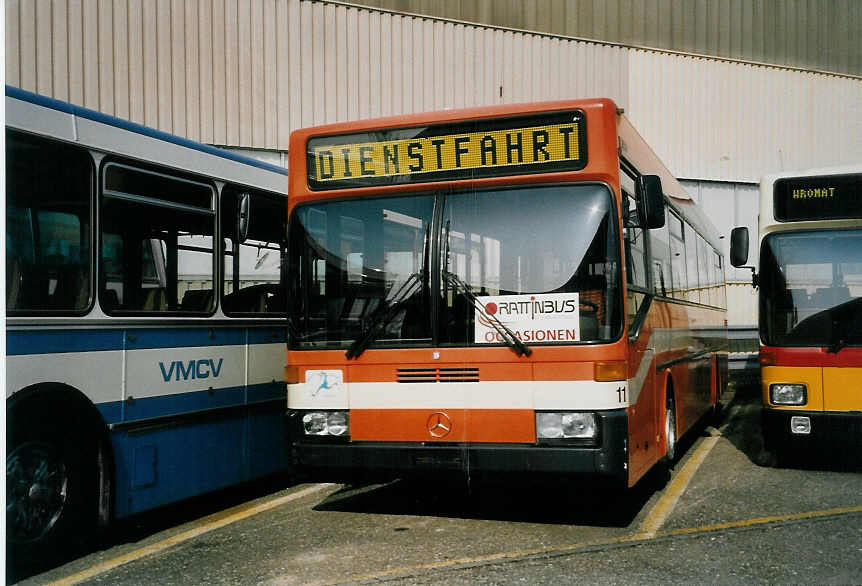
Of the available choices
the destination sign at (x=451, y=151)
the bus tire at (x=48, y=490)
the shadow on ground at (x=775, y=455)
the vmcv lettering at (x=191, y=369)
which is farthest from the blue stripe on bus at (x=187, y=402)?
the shadow on ground at (x=775, y=455)

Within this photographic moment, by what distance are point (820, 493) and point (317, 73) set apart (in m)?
14.1

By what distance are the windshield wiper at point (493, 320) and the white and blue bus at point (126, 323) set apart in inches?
74.1

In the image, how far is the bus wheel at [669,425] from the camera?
8.08 metres

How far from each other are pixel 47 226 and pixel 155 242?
3.28 ft

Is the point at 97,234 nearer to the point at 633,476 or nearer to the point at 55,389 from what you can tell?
the point at 55,389

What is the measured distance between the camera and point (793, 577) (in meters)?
5.14

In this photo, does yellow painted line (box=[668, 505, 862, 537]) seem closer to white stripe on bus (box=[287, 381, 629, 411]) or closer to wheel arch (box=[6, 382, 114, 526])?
white stripe on bus (box=[287, 381, 629, 411])

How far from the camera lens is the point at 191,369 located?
683 cm

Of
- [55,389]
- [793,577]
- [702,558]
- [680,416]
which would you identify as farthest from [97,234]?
[680,416]

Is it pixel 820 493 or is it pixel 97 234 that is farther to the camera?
pixel 820 493

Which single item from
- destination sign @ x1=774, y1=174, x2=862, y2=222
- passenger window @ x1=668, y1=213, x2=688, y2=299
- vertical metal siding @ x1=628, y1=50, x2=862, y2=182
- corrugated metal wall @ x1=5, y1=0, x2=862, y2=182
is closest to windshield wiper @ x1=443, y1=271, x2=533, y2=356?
passenger window @ x1=668, y1=213, x2=688, y2=299

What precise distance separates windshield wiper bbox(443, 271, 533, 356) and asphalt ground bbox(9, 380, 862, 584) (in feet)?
2.82

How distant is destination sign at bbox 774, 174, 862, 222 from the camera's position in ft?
28.6

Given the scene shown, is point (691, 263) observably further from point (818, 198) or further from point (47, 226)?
point (47, 226)
